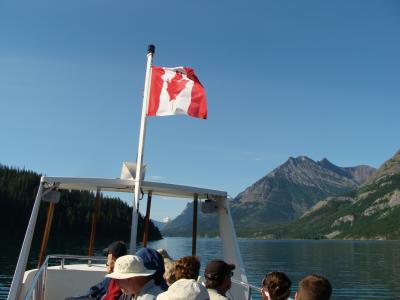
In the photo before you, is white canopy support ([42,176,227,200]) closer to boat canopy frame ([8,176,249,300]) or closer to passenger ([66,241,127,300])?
boat canopy frame ([8,176,249,300])

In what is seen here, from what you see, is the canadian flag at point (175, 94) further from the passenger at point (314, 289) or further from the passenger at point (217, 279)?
the passenger at point (314, 289)

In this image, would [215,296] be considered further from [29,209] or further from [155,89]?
[29,209]

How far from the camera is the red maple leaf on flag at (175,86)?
362 inches

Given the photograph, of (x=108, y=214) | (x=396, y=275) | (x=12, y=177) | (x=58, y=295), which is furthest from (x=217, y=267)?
(x=12, y=177)

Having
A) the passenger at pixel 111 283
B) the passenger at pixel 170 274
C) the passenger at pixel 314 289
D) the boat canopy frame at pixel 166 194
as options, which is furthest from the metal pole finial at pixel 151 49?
the passenger at pixel 314 289

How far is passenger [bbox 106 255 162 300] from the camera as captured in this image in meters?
3.50

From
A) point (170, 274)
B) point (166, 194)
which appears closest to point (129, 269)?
point (170, 274)

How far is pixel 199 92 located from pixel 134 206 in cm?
300

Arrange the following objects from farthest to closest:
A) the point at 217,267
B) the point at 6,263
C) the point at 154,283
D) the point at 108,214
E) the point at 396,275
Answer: the point at 108,214 → the point at 396,275 → the point at 6,263 → the point at 217,267 → the point at 154,283

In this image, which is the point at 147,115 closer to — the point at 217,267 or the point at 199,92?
the point at 199,92

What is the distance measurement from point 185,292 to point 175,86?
21.5ft

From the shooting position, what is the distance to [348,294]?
41594mm

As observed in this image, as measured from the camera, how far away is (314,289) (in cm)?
327

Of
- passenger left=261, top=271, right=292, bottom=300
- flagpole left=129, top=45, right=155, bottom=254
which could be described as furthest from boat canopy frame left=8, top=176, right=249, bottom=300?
passenger left=261, top=271, right=292, bottom=300
